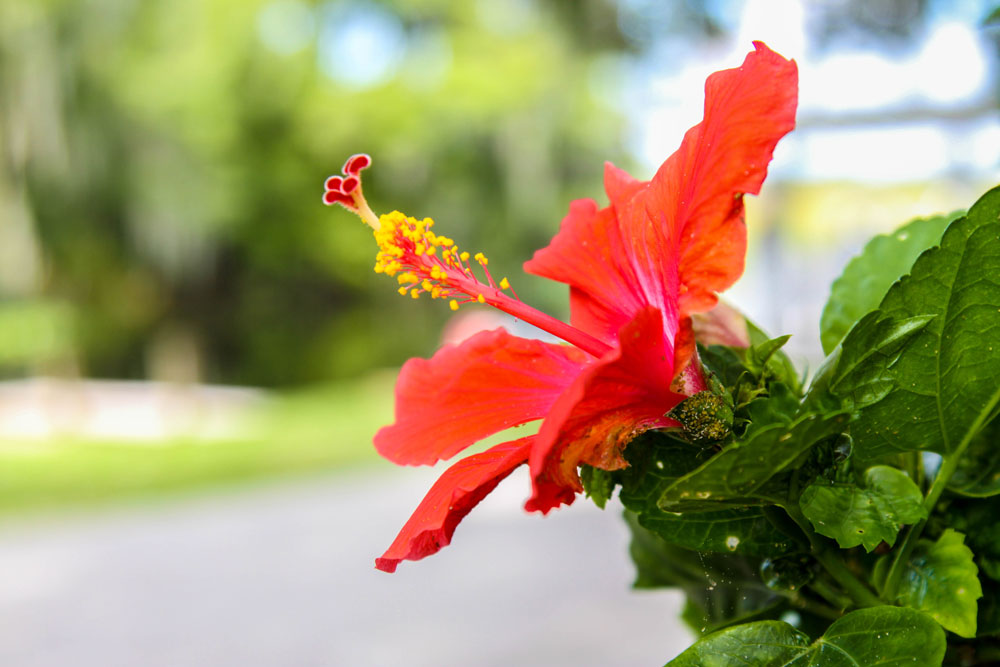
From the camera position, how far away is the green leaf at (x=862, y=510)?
24 cm

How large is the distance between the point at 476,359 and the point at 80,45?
299 inches

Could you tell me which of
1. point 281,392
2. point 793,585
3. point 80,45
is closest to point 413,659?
point 793,585

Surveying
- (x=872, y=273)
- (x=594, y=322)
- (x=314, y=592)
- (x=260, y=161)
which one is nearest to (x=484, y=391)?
(x=594, y=322)

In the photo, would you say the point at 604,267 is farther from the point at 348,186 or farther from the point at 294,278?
the point at 294,278

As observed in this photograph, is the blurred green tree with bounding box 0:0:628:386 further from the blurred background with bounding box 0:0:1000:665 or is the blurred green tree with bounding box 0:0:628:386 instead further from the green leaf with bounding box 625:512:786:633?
the green leaf with bounding box 625:512:786:633

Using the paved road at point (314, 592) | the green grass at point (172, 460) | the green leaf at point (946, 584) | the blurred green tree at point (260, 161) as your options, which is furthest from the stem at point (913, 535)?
the blurred green tree at point (260, 161)

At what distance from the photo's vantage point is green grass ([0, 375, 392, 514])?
4824mm

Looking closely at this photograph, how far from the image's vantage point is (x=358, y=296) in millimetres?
10445

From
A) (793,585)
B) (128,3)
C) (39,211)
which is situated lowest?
(793,585)

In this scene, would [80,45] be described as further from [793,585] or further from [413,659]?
[793,585]

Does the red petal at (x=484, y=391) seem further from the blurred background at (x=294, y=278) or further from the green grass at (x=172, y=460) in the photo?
the green grass at (x=172, y=460)

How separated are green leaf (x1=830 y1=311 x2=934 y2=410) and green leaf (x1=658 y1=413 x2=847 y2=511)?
2 centimetres

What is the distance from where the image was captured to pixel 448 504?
26cm

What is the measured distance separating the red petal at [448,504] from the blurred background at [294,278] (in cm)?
38
